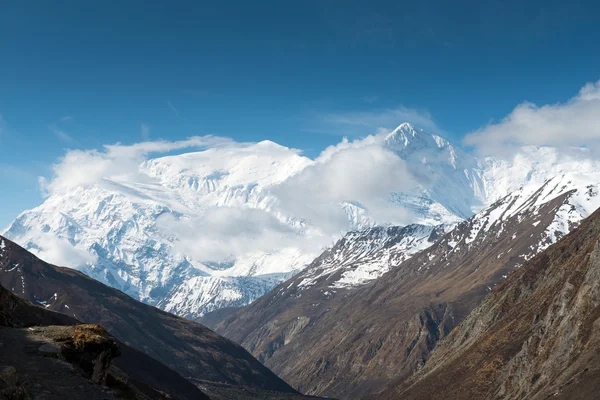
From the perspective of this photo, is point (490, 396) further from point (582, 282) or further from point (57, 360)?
point (57, 360)

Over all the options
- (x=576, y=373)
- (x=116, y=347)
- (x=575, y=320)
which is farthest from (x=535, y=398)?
(x=116, y=347)

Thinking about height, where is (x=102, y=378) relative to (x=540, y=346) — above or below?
above

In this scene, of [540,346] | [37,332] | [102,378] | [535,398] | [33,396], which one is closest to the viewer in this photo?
[33,396]

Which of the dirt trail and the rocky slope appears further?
the dirt trail

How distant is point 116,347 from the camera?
150ft

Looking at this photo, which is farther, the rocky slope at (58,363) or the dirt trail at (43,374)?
the dirt trail at (43,374)

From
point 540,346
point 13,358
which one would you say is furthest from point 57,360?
point 540,346

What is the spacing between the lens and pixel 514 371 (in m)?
192

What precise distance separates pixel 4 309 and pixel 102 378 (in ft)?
50.9

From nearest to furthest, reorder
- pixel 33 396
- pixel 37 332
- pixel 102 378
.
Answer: pixel 33 396 → pixel 102 378 → pixel 37 332

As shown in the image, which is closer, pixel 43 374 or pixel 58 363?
pixel 43 374

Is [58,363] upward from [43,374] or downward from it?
upward

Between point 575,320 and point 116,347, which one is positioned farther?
point 575,320

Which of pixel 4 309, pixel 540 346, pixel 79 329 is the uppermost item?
pixel 4 309
